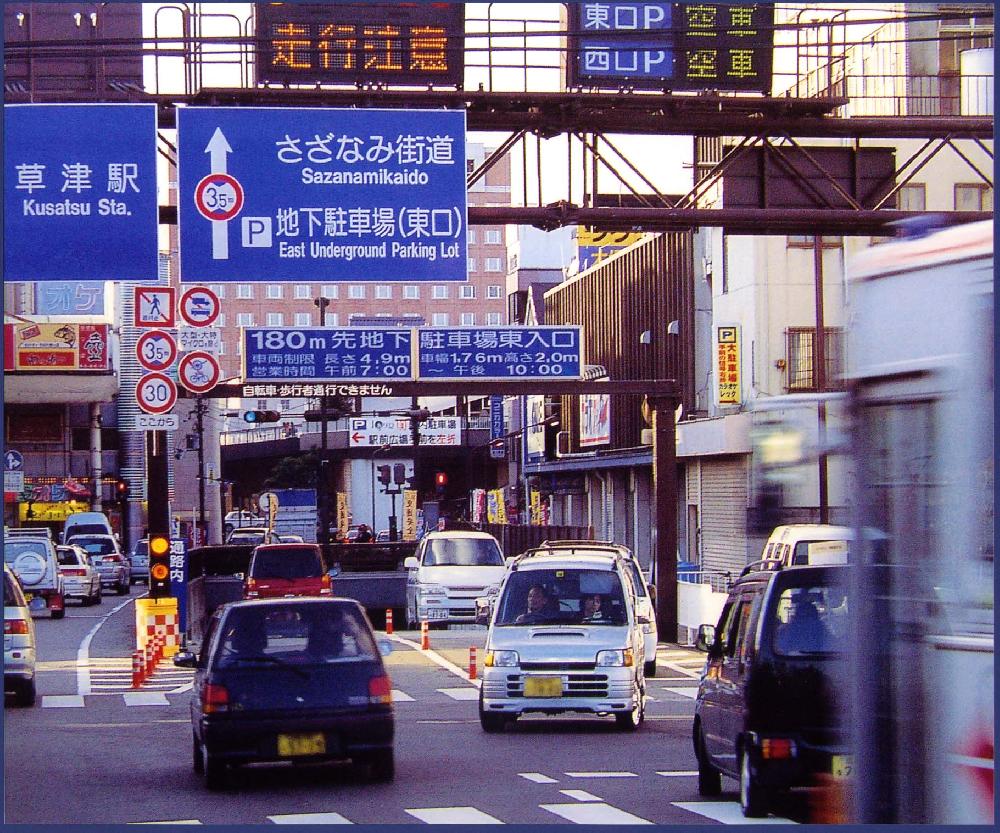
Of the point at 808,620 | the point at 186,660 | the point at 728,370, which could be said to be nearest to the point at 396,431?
the point at 728,370

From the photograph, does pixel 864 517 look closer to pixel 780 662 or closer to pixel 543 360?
pixel 780 662

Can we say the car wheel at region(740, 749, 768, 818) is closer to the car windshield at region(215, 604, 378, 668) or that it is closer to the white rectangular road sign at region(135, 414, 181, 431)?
the car windshield at region(215, 604, 378, 668)

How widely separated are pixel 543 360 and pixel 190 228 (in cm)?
1608

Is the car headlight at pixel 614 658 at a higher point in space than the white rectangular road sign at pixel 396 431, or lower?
lower

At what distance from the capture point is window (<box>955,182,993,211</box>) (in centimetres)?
4106

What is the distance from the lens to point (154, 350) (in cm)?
2536

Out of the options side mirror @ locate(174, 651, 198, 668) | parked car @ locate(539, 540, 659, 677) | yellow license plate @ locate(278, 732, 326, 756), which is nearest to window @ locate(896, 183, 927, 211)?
parked car @ locate(539, 540, 659, 677)

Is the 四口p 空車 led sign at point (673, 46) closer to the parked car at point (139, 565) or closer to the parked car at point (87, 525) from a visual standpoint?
the parked car at point (139, 565)

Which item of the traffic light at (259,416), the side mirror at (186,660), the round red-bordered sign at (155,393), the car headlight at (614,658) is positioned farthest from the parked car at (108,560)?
the side mirror at (186,660)

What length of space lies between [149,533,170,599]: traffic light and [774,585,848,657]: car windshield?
658 inches

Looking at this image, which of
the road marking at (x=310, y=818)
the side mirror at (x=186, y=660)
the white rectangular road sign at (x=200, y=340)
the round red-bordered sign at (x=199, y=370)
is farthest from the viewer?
the white rectangular road sign at (x=200, y=340)

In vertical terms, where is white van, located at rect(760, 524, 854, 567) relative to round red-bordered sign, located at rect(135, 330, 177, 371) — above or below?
below

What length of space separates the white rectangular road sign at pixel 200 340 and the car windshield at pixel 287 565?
21.6 ft

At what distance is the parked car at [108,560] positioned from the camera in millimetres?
59719
